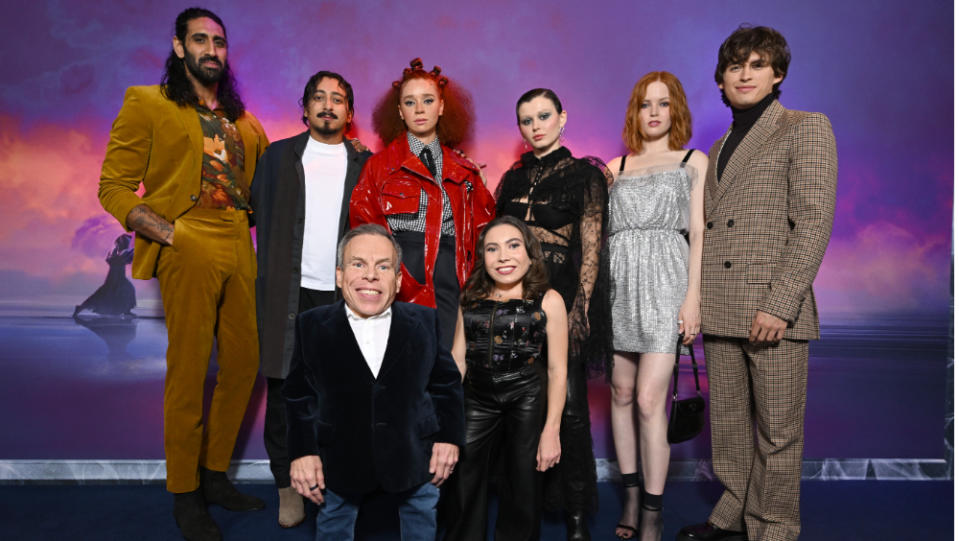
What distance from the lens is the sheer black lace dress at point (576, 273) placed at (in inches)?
103

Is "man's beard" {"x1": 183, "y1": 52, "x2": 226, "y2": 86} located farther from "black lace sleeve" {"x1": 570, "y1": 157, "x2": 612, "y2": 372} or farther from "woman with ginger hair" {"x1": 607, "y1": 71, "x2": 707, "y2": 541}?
"woman with ginger hair" {"x1": 607, "y1": 71, "x2": 707, "y2": 541}

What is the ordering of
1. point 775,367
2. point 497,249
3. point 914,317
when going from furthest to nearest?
point 914,317
point 775,367
point 497,249

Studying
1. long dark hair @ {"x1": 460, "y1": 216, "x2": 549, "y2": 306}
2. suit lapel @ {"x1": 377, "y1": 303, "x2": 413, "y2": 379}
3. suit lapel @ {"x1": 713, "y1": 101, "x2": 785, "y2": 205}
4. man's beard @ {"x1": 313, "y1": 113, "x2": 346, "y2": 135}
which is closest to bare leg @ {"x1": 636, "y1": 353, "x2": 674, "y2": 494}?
long dark hair @ {"x1": 460, "y1": 216, "x2": 549, "y2": 306}

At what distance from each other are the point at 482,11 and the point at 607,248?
1.86 meters

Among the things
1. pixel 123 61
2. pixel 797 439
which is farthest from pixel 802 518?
pixel 123 61

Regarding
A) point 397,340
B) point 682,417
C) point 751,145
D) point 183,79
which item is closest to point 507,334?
point 397,340

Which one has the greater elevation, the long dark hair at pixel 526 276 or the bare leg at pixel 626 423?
the long dark hair at pixel 526 276

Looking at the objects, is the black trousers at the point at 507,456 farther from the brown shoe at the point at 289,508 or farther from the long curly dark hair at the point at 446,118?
the long curly dark hair at the point at 446,118

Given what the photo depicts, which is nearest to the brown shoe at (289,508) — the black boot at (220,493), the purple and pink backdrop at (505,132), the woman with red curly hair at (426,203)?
the black boot at (220,493)

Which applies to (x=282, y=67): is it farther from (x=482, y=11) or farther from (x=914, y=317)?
(x=914, y=317)

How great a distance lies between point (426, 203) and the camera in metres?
2.71

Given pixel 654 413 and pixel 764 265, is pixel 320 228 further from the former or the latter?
pixel 764 265

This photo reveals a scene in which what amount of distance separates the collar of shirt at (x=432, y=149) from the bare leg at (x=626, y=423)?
50.1 inches

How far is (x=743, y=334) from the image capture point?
8.34 ft
